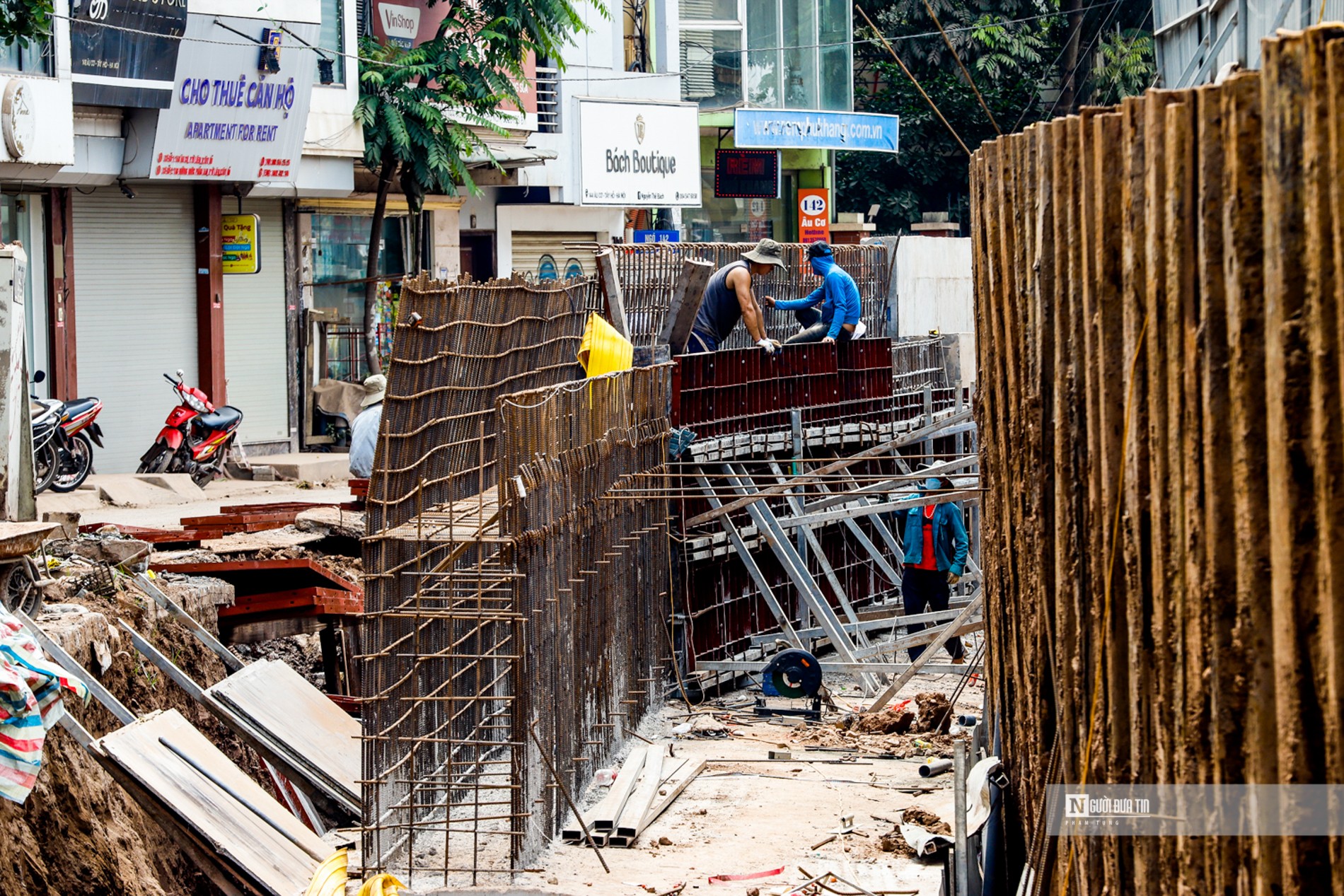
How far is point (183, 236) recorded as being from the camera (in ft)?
66.8

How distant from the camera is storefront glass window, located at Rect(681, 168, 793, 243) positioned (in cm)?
3562

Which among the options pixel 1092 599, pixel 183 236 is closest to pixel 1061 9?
pixel 183 236

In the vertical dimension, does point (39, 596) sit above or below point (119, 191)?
below

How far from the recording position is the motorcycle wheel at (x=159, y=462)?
1733cm

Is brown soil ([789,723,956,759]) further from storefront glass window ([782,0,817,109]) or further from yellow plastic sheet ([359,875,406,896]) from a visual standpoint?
storefront glass window ([782,0,817,109])

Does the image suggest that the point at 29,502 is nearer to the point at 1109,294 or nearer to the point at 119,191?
the point at 1109,294

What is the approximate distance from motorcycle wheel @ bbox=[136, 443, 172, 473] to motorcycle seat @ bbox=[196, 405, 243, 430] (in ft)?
1.60

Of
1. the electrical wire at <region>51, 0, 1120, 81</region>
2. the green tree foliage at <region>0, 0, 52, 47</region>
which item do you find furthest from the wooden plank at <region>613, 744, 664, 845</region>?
the electrical wire at <region>51, 0, 1120, 81</region>

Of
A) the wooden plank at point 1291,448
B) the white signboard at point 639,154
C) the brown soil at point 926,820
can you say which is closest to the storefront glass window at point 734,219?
the white signboard at point 639,154

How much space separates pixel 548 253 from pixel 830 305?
14102 millimetres

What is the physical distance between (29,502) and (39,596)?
4.95 feet

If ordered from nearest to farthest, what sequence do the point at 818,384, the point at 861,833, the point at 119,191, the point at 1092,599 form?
1. the point at 1092,599
2. the point at 861,833
3. the point at 818,384
4. the point at 119,191

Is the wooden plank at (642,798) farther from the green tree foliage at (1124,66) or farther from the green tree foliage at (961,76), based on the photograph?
the green tree foliage at (961,76)

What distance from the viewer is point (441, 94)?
2238 cm
